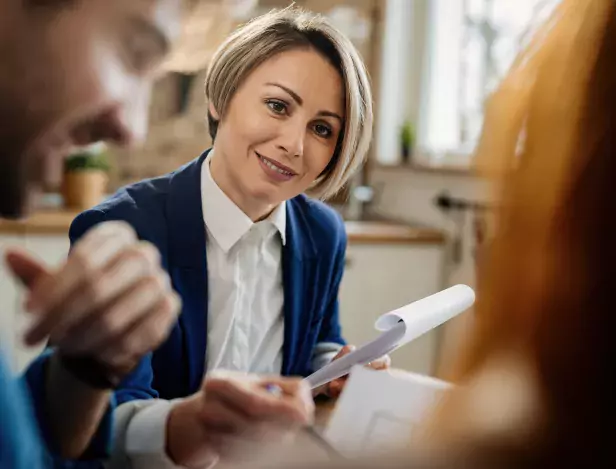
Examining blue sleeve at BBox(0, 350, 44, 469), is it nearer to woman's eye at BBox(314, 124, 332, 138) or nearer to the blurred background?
the blurred background

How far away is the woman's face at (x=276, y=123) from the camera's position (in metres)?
0.36

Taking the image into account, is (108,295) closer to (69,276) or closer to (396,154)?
(69,276)

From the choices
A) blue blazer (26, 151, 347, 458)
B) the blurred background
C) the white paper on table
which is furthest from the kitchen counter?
the white paper on table

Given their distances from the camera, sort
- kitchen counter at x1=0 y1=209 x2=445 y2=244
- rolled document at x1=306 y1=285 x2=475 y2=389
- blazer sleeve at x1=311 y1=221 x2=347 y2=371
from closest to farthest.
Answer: rolled document at x1=306 y1=285 x2=475 y2=389, blazer sleeve at x1=311 y1=221 x2=347 y2=371, kitchen counter at x1=0 y1=209 x2=445 y2=244

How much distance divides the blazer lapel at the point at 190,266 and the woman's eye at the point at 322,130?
0.24 ft

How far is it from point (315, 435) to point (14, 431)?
4.7 inches

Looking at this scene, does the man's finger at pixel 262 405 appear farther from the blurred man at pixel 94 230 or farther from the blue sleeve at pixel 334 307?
the blue sleeve at pixel 334 307

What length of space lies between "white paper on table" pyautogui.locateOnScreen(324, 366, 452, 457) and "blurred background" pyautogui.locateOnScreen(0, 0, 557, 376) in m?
0.02

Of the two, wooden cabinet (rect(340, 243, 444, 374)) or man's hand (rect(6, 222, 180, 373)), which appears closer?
man's hand (rect(6, 222, 180, 373))

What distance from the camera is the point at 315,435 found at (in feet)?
0.92

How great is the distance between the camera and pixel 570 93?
266mm

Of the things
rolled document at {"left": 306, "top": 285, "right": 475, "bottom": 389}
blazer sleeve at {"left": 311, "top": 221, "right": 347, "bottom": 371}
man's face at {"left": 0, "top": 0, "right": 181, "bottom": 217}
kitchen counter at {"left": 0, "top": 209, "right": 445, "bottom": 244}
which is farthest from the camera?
kitchen counter at {"left": 0, "top": 209, "right": 445, "bottom": 244}

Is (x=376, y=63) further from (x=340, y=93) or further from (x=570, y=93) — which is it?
(x=570, y=93)

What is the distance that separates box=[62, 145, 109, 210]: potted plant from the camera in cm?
27
